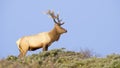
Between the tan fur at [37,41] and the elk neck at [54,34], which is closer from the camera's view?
the tan fur at [37,41]

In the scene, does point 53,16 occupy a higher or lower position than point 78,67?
higher

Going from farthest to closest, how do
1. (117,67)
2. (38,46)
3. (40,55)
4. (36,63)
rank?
1. (38,46)
2. (40,55)
3. (36,63)
4. (117,67)

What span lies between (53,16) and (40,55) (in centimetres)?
595

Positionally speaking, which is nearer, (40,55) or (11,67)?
(11,67)

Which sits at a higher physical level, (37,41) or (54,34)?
(54,34)

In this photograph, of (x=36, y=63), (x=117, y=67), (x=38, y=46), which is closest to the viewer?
(x=117, y=67)

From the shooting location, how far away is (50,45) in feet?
69.9

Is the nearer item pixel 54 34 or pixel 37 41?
pixel 37 41

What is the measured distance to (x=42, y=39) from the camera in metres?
21.2

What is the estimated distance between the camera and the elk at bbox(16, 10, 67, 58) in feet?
69.5

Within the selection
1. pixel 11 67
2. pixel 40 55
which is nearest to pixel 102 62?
pixel 11 67

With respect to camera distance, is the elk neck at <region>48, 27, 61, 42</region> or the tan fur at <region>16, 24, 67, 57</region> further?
the elk neck at <region>48, 27, 61, 42</region>

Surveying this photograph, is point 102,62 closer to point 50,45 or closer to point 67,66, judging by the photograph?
point 67,66

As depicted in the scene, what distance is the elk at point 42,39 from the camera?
834 inches
